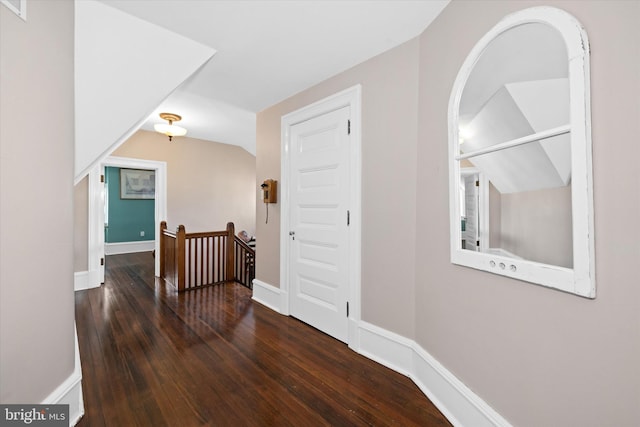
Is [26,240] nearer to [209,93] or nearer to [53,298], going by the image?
[53,298]

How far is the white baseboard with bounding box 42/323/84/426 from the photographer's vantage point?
48.9 inches

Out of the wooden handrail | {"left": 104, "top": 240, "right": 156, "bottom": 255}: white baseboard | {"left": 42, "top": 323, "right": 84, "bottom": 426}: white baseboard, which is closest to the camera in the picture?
{"left": 42, "top": 323, "right": 84, "bottom": 426}: white baseboard

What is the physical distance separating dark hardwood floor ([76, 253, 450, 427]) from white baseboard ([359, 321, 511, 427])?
67 millimetres

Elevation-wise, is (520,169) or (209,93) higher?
(209,93)

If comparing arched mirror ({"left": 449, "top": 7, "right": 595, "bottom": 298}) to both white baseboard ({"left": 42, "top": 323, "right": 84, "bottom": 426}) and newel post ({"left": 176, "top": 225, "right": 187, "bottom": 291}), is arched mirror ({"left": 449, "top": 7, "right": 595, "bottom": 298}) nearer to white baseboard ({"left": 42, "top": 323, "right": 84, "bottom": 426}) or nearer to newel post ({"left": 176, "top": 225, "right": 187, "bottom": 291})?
white baseboard ({"left": 42, "top": 323, "right": 84, "bottom": 426})

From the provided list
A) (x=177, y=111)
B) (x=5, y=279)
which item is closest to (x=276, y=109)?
(x=177, y=111)

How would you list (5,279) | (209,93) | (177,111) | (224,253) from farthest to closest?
1. (224,253)
2. (177,111)
3. (209,93)
4. (5,279)

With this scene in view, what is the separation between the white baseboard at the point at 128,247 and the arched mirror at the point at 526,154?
761 cm

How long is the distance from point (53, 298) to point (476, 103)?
7.75 ft

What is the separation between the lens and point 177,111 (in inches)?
141

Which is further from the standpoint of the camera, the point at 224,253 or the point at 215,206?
the point at 215,206

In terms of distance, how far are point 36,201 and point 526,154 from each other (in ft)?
7.23
